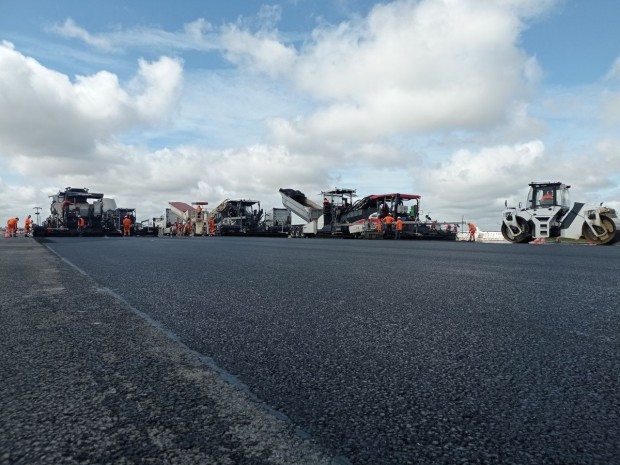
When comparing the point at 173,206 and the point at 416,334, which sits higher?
the point at 173,206

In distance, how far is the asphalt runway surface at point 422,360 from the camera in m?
1.24

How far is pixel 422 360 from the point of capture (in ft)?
6.46

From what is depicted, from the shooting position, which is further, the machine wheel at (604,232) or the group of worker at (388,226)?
the group of worker at (388,226)

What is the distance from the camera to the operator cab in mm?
15906

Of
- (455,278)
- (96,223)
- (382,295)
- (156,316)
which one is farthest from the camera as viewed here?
(96,223)

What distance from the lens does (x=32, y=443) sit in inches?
47.1

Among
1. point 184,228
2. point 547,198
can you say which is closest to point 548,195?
point 547,198

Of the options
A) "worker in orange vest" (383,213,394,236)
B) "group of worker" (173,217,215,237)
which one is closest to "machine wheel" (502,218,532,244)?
"worker in orange vest" (383,213,394,236)

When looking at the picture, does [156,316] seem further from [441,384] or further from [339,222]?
[339,222]

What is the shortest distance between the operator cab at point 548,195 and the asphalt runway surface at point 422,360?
13.0 m

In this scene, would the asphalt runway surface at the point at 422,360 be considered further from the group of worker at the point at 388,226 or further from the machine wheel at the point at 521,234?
the group of worker at the point at 388,226

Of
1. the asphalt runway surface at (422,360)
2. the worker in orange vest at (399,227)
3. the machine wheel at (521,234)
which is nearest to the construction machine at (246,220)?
the worker in orange vest at (399,227)

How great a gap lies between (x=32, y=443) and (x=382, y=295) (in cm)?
291

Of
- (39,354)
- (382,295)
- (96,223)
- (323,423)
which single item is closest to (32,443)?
(323,423)
